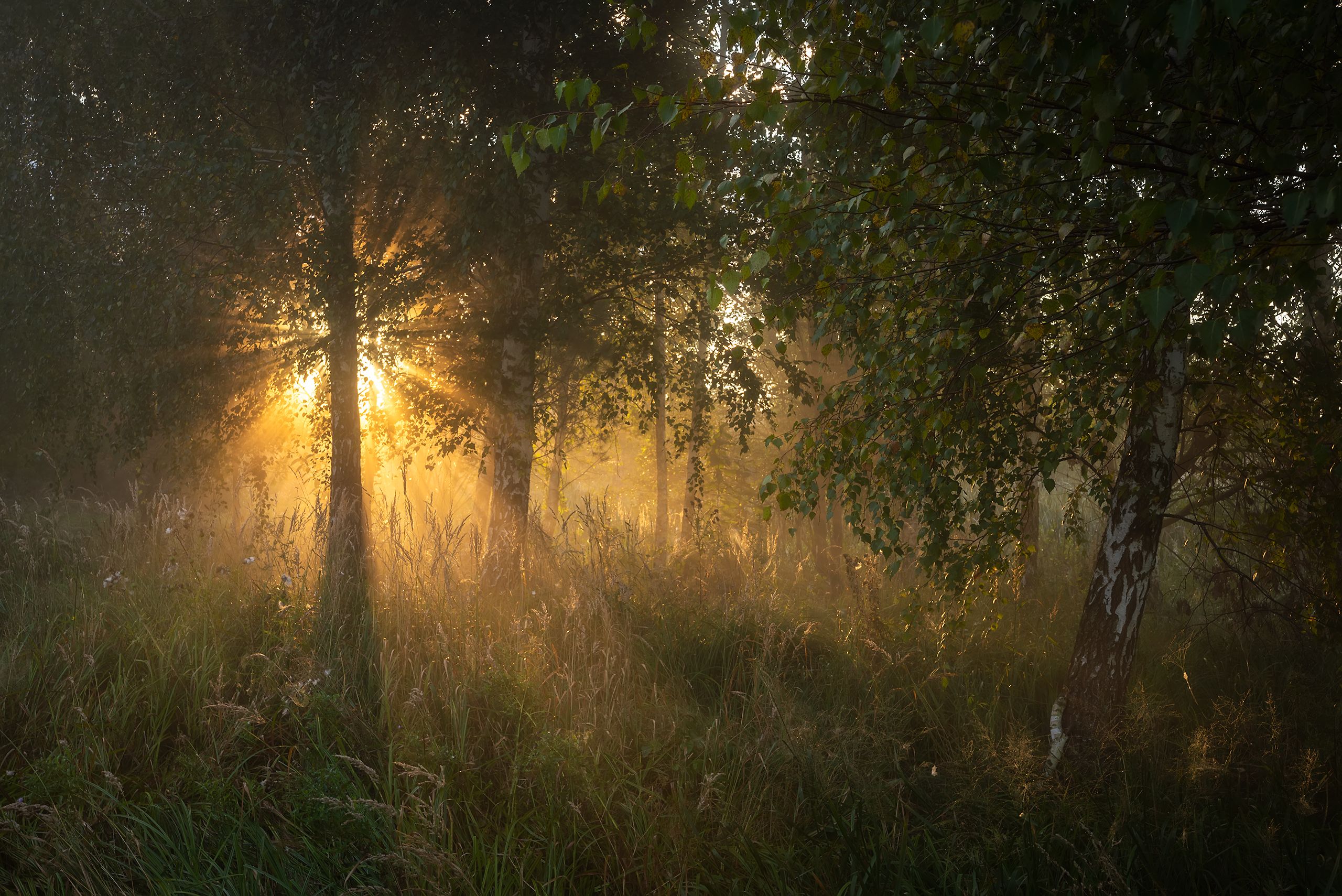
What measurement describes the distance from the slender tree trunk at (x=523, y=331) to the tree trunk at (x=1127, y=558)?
4246 mm

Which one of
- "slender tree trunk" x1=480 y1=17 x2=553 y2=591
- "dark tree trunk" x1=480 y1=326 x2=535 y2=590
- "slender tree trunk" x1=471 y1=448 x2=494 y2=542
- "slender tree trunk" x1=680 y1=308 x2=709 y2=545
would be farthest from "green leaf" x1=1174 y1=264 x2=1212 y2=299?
"slender tree trunk" x1=471 y1=448 x2=494 y2=542

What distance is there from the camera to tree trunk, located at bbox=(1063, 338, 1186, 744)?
4.50 metres

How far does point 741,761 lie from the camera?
366cm

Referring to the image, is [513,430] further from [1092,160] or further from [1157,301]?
[1157,301]

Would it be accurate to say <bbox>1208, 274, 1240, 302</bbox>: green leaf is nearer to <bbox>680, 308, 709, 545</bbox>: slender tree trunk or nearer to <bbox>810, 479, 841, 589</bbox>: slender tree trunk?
<bbox>680, 308, 709, 545</bbox>: slender tree trunk

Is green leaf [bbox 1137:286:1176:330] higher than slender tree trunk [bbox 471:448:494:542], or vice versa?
green leaf [bbox 1137:286:1176:330]

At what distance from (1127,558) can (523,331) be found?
514 centimetres

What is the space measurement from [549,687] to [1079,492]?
363cm

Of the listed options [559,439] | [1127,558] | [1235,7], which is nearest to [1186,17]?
[1235,7]

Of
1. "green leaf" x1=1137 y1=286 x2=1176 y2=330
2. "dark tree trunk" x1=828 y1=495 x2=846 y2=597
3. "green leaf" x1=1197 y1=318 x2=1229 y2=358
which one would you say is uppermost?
"green leaf" x1=1137 y1=286 x2=1176 y2=330

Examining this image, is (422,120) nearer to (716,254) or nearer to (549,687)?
(716,254)

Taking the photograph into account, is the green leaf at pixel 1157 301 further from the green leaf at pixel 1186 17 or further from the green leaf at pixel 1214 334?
the green leaf at pixel 1186 17

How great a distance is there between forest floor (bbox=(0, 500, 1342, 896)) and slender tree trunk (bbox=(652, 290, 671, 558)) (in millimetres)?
2174

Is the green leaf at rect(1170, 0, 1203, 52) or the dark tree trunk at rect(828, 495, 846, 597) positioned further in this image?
the dark tree trunk at rect(828, 495, 846, 597)
